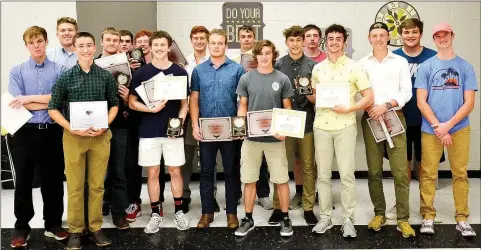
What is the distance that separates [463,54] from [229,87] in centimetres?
326

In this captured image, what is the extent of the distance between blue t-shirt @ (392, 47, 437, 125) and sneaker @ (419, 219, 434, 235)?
861mm

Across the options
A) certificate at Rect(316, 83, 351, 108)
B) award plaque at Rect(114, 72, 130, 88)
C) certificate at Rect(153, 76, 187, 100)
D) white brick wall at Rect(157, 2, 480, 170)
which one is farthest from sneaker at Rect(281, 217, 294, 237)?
white brick wall at Rect(157, 2, 480, 170)

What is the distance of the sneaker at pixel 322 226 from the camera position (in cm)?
359

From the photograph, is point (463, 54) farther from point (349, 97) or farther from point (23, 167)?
point (23, 167)

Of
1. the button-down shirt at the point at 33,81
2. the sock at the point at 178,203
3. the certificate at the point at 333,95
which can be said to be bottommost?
the sock at the point at 178,203

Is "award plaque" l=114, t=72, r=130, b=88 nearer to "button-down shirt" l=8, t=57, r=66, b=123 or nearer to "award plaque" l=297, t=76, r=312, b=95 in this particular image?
"button-down shirt" l=8, t=57, r=66, b=123

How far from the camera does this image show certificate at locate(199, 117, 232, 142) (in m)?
3.56

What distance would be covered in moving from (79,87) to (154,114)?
0.63 metres

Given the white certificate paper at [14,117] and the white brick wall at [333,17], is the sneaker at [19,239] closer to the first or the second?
the white certificate paper at [14,117]

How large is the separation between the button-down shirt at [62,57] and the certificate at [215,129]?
1.19 metres

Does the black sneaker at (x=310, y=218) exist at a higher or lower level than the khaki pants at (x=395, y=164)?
lower

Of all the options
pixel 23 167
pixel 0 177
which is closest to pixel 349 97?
pixel 23 167

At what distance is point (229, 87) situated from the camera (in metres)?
3.60

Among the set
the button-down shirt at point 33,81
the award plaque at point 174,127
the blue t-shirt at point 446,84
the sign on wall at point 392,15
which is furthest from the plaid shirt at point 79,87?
the sign on wall at point 392,15
